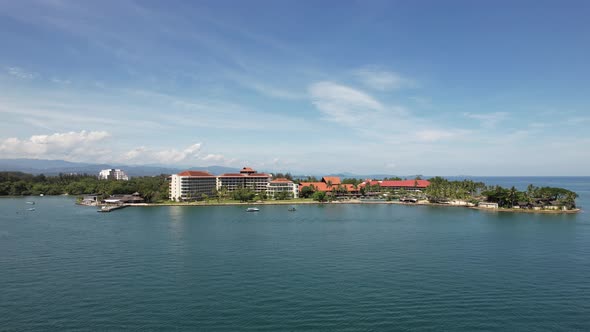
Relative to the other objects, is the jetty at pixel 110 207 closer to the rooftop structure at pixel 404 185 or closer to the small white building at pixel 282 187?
the small white building at pixel 282 187

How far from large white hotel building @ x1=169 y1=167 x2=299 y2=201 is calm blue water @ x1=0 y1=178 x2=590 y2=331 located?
3445cm

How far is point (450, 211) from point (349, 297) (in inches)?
1770

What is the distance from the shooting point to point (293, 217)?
49.9m

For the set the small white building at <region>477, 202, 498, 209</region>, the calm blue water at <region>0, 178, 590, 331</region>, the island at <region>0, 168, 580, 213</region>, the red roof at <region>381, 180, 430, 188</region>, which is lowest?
the calm blue water at <region>0, 178, 590, 331</region>

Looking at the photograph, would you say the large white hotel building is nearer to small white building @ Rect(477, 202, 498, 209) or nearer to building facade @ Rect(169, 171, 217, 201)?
building facade @ Rect(169, 171, 217, 201)

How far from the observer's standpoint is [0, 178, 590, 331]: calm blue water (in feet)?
52.0

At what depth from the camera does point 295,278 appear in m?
21.3

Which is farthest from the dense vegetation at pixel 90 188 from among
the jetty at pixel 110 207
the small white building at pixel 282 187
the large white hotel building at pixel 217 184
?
the small white building at pixel 282 187

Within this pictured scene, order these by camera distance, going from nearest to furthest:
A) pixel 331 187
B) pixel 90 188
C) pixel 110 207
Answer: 1. pixel 110 207
2. pixel 331 187
3. pixel 90 188

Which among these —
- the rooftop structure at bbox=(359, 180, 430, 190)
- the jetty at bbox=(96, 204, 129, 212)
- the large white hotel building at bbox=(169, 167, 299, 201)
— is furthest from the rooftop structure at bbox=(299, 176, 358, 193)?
the jetty at bbox=(96, 204, 129, 212)

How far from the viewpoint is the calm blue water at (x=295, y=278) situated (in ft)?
52.0

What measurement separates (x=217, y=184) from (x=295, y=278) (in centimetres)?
6809

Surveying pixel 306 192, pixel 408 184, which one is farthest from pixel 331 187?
pixel 408 184

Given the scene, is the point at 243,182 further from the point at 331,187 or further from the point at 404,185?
the point at 404,185
